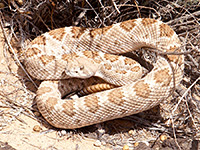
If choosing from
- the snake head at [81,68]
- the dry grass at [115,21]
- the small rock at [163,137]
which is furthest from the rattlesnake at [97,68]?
the small rock at [163,137]

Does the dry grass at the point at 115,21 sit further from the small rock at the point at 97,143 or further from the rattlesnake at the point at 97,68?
the rattlesnake at the point at 97,68

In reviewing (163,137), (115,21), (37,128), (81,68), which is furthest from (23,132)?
(115,21)

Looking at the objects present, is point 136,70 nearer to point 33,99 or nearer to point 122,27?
point 122,27

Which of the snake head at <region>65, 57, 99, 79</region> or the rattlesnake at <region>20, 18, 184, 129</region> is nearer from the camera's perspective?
the rattlesnake at <region>20, 18, 184, 129</region>

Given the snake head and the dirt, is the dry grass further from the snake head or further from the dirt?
the snake head

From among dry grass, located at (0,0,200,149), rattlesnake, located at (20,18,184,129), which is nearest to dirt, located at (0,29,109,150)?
dry grass, located at (0,0,200,149)

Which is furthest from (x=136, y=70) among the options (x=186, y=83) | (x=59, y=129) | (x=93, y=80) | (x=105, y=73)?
(x=59, y=129)
